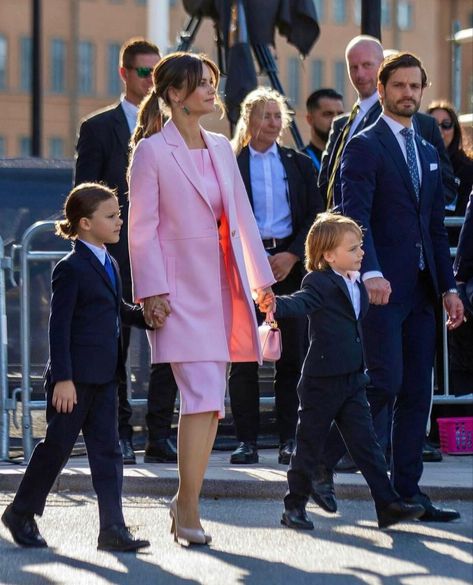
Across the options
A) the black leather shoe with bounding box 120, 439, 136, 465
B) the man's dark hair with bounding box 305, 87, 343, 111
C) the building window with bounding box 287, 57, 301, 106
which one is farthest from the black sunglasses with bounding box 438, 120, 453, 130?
the building window with bounding box 287, 57, 301, 106

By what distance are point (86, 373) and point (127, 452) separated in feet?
7.42

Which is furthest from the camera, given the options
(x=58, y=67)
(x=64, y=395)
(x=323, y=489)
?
(x=58, y=67)

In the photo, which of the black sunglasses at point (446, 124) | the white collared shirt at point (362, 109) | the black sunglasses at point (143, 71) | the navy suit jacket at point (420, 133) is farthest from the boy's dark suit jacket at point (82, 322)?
the black sunglasses at point (446, 124)

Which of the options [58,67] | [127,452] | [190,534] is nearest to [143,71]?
[127,452]

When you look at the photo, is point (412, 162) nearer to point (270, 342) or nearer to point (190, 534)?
point (270, 342)

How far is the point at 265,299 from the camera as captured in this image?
25.3 feet

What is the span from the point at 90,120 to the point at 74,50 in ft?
212

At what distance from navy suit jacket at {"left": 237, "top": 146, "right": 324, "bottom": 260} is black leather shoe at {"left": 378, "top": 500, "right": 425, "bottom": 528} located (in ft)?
7.41

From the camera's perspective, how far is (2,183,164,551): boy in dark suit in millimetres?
7336

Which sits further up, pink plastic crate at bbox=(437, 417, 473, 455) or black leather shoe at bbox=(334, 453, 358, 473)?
pink plastic crate at bbox=(437, 417, 473, 455)

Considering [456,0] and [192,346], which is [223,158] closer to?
[192,346]

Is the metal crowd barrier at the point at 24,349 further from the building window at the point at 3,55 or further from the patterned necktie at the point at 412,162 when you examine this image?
the building window at the point at 3,55

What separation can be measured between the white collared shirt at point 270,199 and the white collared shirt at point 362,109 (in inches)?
24.7

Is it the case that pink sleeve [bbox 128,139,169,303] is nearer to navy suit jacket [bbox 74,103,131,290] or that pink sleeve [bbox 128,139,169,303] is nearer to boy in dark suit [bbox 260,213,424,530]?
boy in dark suit [bbox 260,213,424,530]
